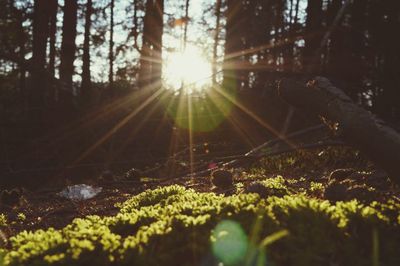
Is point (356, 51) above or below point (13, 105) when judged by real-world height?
above

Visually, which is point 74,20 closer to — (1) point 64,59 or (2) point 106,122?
(1) point 64,59

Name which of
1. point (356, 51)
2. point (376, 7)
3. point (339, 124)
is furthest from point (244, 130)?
point (339, 124)

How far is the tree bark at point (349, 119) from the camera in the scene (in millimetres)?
2850

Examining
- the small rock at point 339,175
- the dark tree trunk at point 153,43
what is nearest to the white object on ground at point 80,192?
the small rock at point 339,175

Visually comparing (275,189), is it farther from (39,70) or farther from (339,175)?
(39,70)

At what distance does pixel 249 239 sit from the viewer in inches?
71.4

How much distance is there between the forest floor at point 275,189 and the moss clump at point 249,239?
345mm

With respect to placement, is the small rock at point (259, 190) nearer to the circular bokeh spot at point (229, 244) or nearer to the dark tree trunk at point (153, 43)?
the circular bokeh spot at point (229, 244)

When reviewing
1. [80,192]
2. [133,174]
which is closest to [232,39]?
[133,174]

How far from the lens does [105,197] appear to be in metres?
4.72

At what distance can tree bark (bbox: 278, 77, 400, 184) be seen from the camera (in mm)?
2850

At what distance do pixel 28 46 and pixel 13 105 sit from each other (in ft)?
42.1

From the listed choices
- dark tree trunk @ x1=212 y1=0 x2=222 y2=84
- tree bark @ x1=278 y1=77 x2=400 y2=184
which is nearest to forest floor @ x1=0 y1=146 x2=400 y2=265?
tree bark @ x1=278 y1=77 x2=400 y2=184

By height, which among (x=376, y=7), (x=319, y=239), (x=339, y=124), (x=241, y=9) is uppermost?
(x=241, y=9)
